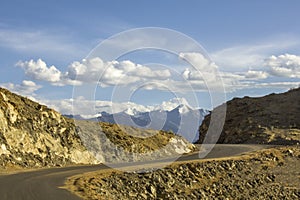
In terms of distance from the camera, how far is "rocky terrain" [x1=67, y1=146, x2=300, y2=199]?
1055 inches

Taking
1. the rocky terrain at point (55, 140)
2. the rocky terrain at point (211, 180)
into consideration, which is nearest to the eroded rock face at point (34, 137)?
the rocky terrain at point (55, 140)

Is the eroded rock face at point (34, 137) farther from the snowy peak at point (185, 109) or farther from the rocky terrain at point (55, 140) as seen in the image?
the snowy peak at point (185, 109)

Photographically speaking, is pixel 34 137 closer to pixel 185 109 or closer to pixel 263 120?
pixel 185 109

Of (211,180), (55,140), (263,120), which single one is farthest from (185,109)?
(263,120)

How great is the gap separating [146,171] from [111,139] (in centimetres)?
1619

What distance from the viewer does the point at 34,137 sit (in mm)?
38156

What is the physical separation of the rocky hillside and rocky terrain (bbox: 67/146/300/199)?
12.8 m

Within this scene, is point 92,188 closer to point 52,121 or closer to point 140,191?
point 140,191

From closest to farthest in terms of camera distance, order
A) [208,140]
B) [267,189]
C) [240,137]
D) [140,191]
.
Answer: [140,191]
[267,189]
[240,137]
[208,140]

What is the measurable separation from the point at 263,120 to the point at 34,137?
4986 cm

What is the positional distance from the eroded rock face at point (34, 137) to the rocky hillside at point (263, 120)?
37168 mm

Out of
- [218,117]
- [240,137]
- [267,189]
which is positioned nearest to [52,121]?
[267,189]

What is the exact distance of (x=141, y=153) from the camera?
47.9 meters

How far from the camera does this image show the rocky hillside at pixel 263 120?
226 ft
